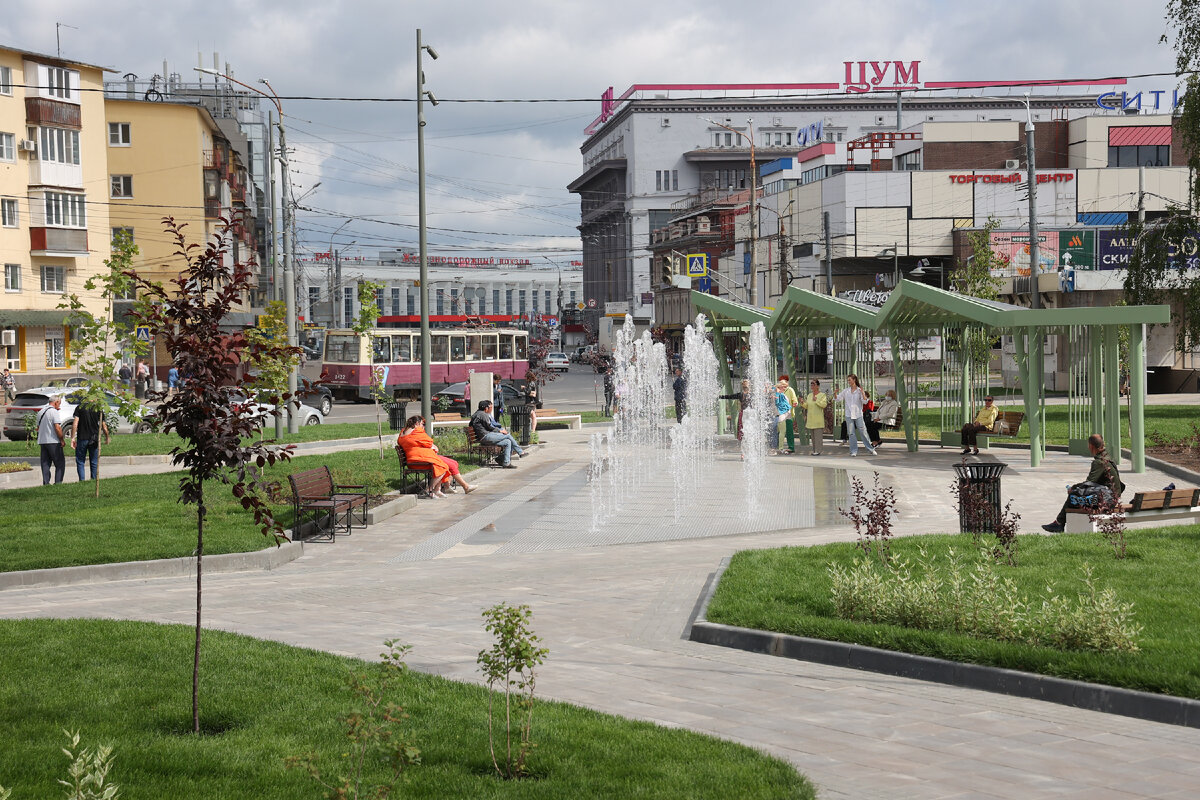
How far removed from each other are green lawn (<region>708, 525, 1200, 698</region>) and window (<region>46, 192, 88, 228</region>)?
5062 centimetres

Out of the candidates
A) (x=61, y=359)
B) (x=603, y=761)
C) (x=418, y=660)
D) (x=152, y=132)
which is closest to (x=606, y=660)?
(x=418, y=660)

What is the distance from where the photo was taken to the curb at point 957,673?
7.36 m

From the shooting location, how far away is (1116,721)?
730 cm

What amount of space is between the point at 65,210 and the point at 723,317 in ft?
123

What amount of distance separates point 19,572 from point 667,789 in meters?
9.17

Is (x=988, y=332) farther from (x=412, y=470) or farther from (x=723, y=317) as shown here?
(x=412, y=470)

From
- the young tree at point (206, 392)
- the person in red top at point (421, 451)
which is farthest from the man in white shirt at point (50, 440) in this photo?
the young tree at point (206, 392)

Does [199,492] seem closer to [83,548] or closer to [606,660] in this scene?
[606,660]

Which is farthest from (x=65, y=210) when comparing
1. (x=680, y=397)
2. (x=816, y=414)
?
(x=816, y=414)

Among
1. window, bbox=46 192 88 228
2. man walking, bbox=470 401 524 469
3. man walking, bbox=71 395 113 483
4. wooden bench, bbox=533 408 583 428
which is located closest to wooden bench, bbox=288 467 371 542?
man walking, bbox=71 395 113 483

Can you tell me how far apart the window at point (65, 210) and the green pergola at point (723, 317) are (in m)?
36.4

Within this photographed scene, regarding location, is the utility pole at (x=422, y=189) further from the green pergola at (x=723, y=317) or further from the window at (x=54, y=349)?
the window at (x=54, y=349)

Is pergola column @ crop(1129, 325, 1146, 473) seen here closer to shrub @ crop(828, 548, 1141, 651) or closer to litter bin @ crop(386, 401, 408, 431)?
shrub @ crop(828, 548, 1141, 651)

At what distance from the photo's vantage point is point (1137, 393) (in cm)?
1977
